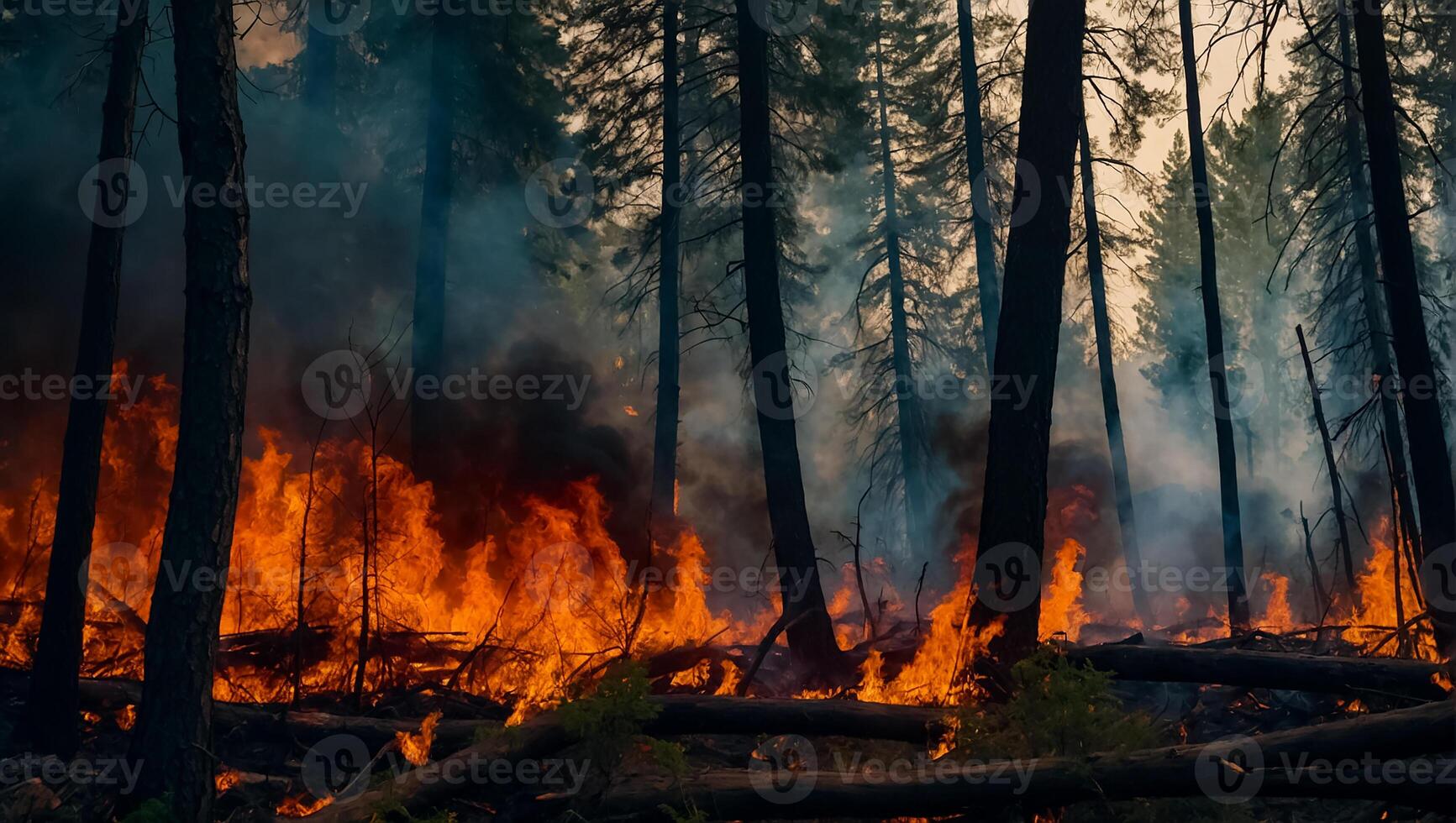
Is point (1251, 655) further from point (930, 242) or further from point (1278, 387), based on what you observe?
point (1278, 387)

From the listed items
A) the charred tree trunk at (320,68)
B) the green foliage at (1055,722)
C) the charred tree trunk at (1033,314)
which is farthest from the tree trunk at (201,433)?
the charred tree trunk at (320,68)

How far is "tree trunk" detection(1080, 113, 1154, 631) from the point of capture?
18844mm

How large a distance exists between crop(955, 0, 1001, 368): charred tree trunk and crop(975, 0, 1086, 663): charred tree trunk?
1171cm

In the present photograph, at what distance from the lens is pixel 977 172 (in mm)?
19984

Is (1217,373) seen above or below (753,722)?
above

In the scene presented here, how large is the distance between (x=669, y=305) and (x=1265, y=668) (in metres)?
12.4

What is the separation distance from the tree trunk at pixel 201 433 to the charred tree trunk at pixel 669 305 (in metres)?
10.6

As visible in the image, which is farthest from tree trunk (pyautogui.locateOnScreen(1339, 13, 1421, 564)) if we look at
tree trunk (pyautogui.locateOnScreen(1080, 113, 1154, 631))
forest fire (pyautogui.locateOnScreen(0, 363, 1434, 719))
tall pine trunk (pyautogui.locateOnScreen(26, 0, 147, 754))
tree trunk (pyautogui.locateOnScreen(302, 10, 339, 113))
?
tree trunk (pyautogui.locateOnScreen(302, 10, 339, 113))

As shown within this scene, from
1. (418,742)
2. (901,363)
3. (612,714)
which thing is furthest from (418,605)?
(901,363)

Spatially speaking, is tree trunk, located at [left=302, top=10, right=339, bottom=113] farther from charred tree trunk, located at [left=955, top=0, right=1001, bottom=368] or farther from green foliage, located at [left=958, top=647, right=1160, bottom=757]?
green foliage, located at [left=958, top=647, right=1160, bottom=757]

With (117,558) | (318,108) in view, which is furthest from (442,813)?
(318,108)

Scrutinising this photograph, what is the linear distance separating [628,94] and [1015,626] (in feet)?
34.6

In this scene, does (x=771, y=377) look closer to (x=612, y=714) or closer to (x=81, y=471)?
(x=612, y=714)

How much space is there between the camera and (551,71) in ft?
66.1
